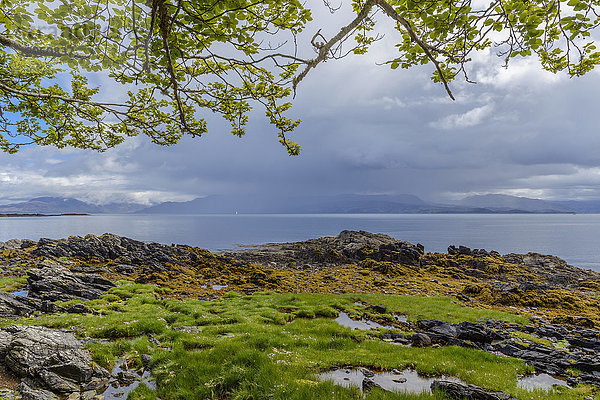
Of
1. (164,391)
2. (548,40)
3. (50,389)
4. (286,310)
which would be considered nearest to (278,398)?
(164,391)

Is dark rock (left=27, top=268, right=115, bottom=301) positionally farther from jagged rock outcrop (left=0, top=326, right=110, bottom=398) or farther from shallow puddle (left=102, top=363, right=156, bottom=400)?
shallow puddle (left=102, top=363, right=156, bottom=400)

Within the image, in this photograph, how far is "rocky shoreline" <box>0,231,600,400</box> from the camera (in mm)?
9742

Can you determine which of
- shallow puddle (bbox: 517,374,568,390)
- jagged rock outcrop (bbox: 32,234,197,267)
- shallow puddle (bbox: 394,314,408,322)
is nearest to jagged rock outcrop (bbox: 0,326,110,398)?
shallow puddle (bbox: 517,374,568,390)

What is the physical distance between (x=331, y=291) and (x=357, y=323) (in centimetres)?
1249

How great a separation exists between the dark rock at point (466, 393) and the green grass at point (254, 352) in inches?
21.0

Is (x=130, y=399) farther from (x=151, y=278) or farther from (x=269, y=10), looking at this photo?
(x=151, y=278)

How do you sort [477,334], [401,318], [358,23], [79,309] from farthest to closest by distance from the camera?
[401,318]
[79,309]
[477,334]
[358,23]

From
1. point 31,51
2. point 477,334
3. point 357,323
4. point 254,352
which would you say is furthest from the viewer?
point 357,323

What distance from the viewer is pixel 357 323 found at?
18.8 meters

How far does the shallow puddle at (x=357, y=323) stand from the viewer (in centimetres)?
1770

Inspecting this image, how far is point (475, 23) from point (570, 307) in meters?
30.1

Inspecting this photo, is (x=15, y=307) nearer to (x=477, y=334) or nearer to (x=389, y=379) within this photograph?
(x=389, y=379)

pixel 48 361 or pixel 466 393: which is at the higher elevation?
pixel 48 361

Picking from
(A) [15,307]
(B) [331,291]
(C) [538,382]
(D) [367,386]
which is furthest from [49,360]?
(B) [331,291]
